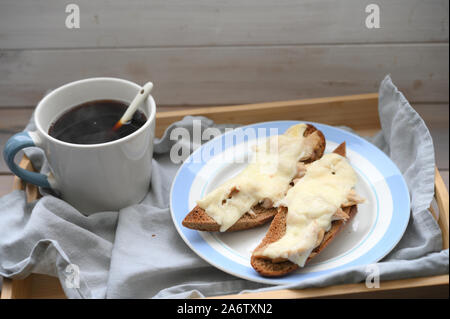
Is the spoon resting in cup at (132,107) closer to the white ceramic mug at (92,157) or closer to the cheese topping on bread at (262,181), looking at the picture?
the white ceramic mug at (92,157)

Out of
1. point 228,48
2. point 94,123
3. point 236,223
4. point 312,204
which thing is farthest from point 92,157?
point 228,48

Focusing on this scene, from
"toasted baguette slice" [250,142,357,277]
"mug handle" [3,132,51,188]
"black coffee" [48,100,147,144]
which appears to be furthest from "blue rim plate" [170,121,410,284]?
"mug handle" [3,132,51,188]

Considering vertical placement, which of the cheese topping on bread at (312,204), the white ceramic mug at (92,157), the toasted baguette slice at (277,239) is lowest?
the toasted baguette slice at (277,239)

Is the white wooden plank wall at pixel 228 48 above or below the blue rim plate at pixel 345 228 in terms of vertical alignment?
above

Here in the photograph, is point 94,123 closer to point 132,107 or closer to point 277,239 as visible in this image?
point 132,107

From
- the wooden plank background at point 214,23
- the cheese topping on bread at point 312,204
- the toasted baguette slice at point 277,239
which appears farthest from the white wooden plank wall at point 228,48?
the toasted baguette slice at point 277,239
